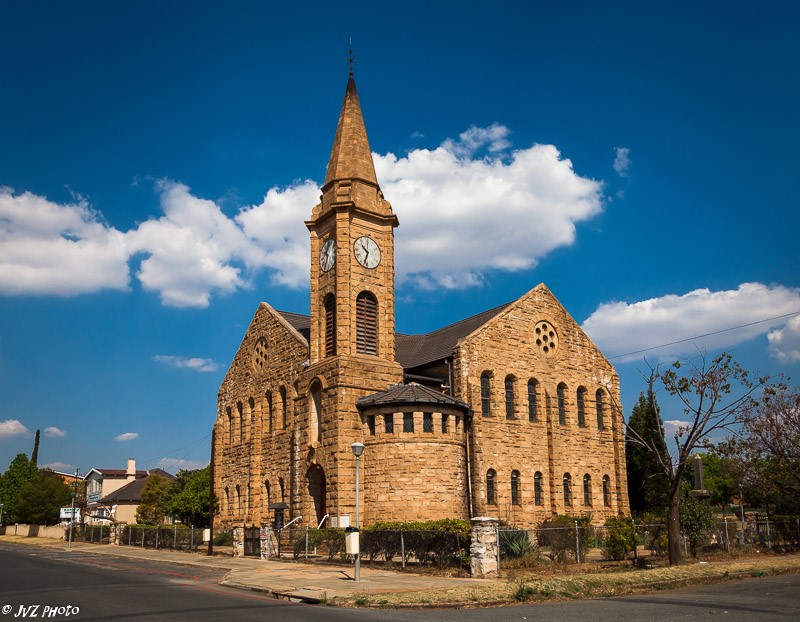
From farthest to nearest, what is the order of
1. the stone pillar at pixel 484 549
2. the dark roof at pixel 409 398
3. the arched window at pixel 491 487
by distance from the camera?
the arched window at pixel 491 487, the dark roof at pixel 409 398, the stone pillar at pixel 484 549

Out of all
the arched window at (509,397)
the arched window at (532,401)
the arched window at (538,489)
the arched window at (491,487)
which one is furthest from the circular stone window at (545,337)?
the arched window at (491,487)

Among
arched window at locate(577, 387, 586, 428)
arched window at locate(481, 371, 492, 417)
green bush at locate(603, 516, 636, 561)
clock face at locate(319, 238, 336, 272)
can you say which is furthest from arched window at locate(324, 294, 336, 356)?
green bush at locate(603, 516, 636, 561)

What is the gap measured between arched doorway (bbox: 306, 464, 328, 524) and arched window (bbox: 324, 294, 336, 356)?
568cm

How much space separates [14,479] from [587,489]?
6819 cm

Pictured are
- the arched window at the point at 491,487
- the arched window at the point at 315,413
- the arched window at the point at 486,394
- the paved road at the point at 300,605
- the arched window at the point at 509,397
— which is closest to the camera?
the paved road at the point at 300,605

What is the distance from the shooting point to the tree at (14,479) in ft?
254

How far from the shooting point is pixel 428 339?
42188 mm

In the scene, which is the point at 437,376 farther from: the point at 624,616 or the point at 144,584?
the point at 624,616

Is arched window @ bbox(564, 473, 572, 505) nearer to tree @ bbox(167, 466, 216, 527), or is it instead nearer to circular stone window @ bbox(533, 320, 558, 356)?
circular stone window @ bbox(533, 320, 558, 356)

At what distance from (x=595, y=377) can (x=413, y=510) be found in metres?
15.6

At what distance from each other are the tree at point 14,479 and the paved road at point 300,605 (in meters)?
65.7

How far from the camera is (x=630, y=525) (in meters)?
24.3

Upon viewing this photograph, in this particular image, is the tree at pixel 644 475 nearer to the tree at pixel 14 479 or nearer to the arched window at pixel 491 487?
the arched window at pixel 491 487

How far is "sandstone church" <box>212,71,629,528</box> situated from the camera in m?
30.7
